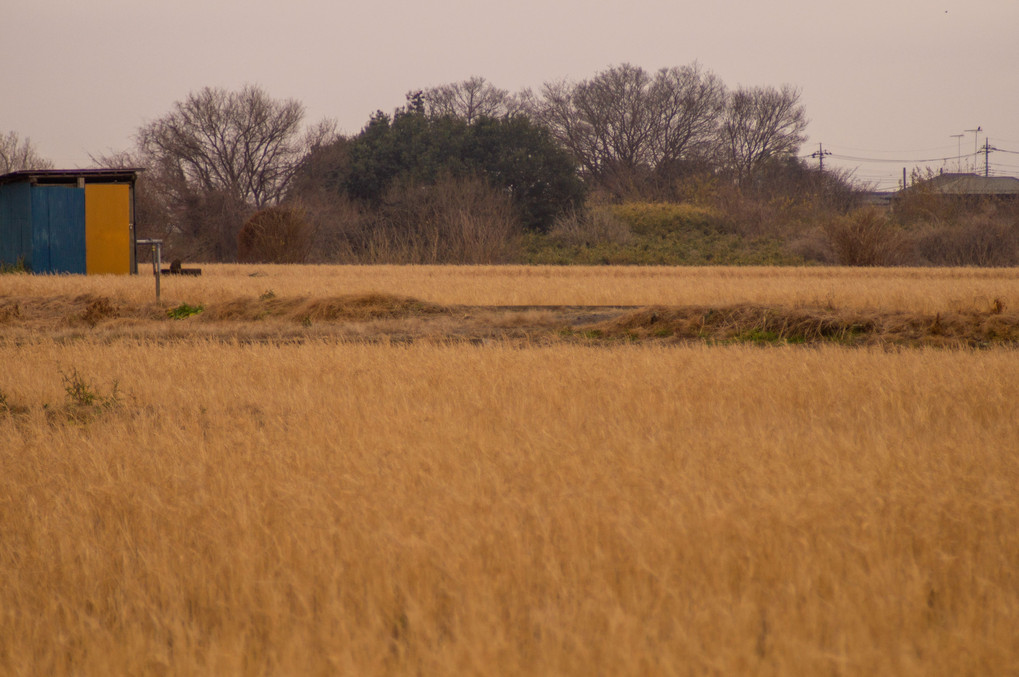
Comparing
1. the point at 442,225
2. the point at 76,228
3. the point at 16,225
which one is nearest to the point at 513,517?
the point at 76,228

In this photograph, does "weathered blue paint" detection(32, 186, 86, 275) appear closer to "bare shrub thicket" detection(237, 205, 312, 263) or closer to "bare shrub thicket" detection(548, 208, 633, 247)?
"bare shrub thicket" detection(237, 205, 312, 263)

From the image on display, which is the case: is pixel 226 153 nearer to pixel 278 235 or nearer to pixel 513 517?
pixel 278 235

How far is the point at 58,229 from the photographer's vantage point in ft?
78.5

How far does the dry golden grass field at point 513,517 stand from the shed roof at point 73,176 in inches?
705

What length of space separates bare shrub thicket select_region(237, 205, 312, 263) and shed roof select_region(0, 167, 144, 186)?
31.9ft

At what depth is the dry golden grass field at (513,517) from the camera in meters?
2.58

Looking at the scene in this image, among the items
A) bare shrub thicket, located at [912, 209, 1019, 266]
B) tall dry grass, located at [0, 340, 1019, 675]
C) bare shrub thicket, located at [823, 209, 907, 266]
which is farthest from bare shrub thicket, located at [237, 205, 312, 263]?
tall dry grass, located at [0, 340, 1019, 675]

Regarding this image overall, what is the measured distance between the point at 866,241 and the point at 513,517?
30699 millimetres

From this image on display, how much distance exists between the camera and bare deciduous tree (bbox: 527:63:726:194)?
5412 centimetres

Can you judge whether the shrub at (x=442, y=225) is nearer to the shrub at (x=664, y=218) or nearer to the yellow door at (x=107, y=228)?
the shrub at (x=664, y=218)

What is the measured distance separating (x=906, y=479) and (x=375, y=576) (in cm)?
252

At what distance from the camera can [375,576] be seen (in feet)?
9.94

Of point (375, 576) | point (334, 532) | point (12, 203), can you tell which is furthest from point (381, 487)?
point (12, 203)

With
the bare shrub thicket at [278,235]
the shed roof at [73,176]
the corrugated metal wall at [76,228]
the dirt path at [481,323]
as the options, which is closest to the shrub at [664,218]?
the bare shrub thicket at [278,235]
